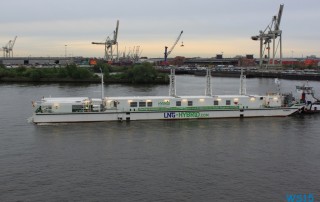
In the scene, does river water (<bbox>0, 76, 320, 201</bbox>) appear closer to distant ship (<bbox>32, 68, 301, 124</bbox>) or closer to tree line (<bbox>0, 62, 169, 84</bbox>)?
distant ship (<bbox>32, 68, 301, 124</bbox>)

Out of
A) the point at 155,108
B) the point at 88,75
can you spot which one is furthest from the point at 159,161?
the point at 88,75

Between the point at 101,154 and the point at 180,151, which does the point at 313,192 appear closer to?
the point at 180,151

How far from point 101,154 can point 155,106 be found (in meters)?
11.8

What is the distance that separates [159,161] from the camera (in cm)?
2333

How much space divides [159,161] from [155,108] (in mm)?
12749

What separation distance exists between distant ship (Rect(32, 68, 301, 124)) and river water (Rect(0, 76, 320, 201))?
1.14m

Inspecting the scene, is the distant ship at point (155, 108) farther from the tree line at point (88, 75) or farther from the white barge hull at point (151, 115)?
the tree line at point (88, 75)

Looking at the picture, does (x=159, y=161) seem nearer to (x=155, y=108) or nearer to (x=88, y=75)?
(x=155, y=108)

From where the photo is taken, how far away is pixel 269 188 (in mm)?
19344

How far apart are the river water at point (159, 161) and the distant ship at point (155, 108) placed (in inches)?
45.0

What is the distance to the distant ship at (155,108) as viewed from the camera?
33.9m

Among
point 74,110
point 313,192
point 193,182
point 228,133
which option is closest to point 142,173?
point 193,182

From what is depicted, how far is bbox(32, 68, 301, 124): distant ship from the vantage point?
3388 centimetres

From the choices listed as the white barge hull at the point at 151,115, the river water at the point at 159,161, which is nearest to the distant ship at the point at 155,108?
the white barge hull at the point at 151,115
